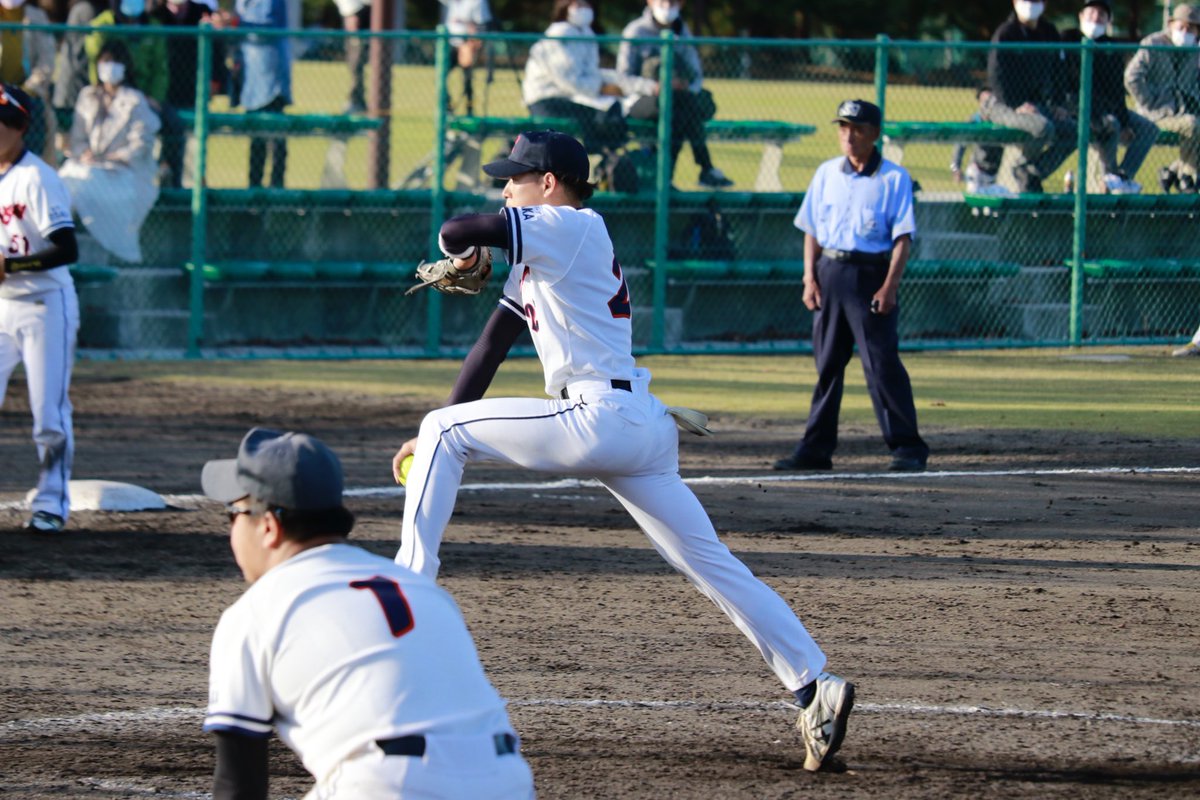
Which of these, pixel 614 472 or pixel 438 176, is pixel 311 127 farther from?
pixel 614 472

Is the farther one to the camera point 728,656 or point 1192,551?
point 1192,551

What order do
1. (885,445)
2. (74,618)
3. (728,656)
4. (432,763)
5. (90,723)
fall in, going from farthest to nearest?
(885,445) → (74,618) → (728,656) → (90,723) → (432,763)

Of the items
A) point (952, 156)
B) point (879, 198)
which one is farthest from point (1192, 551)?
point (952, 156)

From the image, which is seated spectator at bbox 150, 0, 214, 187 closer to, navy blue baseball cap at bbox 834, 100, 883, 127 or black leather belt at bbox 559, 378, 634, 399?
navy blue baseball cap at bbox 834, 100, 883, 127

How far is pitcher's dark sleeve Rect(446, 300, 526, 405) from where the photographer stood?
602cm

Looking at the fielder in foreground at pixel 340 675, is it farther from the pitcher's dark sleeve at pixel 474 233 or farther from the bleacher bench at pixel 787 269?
the bleacher bench at pixel 787 269

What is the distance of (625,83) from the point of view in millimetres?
16312

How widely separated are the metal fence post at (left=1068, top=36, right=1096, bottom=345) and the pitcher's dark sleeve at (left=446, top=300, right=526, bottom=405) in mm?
11731

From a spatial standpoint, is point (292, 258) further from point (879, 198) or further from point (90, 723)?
point (90, 723)

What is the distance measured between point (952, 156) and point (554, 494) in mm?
7985

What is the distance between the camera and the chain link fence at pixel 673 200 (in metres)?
15.4

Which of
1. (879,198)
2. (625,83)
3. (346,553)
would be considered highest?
(625,83)

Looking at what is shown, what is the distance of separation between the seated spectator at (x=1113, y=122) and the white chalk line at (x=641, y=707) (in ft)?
38.3

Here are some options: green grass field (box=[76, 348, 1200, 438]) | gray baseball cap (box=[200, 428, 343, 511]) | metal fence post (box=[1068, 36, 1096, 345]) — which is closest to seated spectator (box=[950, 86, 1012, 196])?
metal fence post (box=[1068, 36, 1096, 345])
